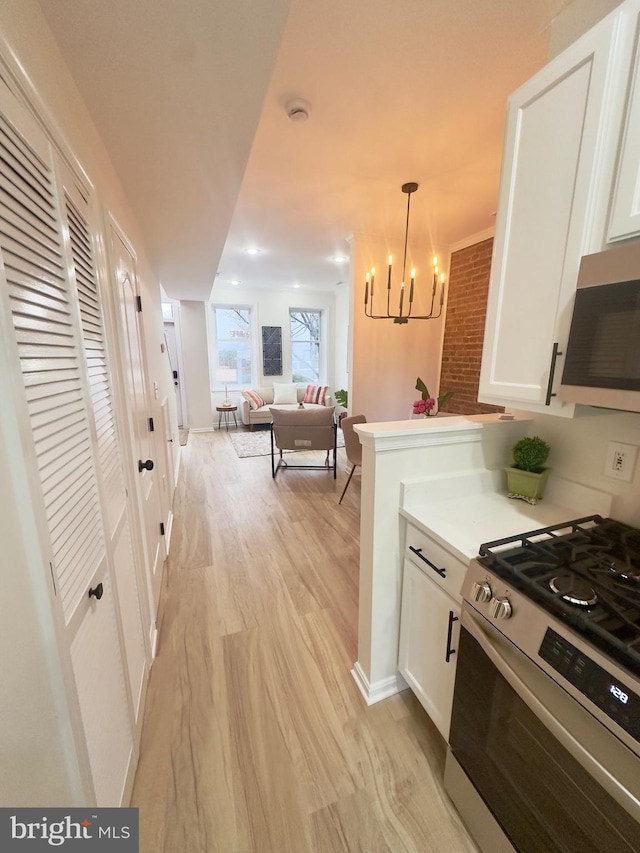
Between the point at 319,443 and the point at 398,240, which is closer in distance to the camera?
the point at 398,240

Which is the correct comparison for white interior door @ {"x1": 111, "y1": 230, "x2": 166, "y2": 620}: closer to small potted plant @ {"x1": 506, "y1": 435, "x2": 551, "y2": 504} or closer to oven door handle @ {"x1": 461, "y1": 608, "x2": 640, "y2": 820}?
oven door handle @ {"x1": 461, "y1": 608, "x2": 640, "y2": 820}

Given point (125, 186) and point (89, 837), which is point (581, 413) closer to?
point (89, 837)

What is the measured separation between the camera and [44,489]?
68 centimetres

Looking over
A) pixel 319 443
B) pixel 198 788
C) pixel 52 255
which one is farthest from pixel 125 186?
pixel 319 443

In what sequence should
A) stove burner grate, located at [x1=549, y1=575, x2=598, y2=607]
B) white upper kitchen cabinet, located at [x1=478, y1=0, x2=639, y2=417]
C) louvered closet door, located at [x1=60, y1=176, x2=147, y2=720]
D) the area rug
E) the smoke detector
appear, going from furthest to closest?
the area rug < the smoke detector < louvered closet door, located at [x1=60, y1=176, x2=147, y2=720] < white upper kitchen cabinet, located at [x1=478, y1=0, x2=639, y2=417] < stove burner grate, located at [x1=549, y1=575, x2=598, y2=607]

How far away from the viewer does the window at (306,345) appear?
7152mm

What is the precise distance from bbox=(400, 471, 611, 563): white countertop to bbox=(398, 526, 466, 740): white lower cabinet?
0.22 feet

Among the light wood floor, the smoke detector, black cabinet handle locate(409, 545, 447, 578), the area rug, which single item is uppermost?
the smoke detector

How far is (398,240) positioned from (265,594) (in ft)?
11.9

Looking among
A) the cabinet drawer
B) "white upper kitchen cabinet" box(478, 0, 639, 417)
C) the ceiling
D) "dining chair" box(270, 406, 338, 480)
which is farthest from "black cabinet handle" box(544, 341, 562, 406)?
"dining chair" box(270, 406, 338, 480)

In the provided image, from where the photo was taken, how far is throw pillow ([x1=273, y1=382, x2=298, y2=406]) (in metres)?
6.65

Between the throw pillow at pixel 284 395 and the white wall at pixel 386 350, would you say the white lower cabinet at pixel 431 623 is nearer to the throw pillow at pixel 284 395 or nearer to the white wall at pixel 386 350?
the white wall at pixel 386 350

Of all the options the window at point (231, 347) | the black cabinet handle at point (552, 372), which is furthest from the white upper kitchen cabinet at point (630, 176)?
the window at point (231, 347)

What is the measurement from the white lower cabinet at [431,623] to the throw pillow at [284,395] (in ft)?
18.1
